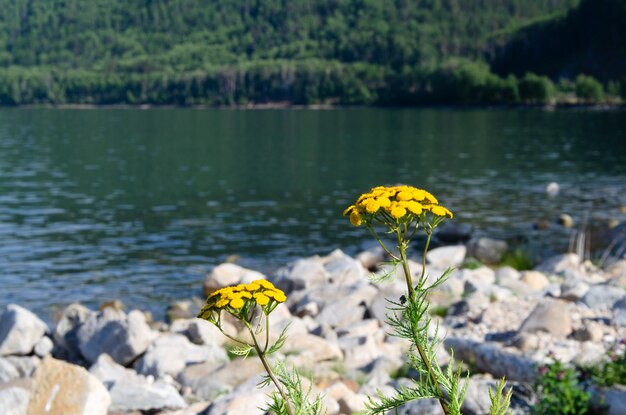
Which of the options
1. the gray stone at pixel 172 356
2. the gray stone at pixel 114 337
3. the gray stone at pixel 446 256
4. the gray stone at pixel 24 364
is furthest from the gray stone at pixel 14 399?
the gray stone at pixel 446 256

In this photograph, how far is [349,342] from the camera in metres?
13.1

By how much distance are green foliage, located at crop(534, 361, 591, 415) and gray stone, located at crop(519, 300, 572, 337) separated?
3506 millimetres

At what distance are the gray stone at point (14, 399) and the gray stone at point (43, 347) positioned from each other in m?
6.21

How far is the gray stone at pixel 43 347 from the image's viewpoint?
13934mm

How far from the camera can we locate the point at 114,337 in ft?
42.4

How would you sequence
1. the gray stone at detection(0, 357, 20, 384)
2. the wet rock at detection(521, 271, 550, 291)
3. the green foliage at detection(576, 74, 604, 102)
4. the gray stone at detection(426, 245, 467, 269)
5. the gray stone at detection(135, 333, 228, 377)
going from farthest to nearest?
the green foliage at detection(576, 74, 604, 102)
the gray stone at detection(426, 245, 467, 269)
the wet rock at detection(521, 271, 550, 291)
the gray stone at detection(0, 357, 20, 384)
the gray stone at detection(135, 333, 228, 377)

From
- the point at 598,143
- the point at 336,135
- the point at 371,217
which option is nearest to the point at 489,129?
the point at 336,135

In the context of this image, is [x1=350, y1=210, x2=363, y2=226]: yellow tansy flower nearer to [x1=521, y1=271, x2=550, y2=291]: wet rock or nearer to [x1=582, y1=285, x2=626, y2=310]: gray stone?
[x1=582, y1=285, x2=626, y2=310]: gray stone

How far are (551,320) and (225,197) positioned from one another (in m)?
30.9

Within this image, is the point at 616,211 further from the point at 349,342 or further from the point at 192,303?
the point at 349,342

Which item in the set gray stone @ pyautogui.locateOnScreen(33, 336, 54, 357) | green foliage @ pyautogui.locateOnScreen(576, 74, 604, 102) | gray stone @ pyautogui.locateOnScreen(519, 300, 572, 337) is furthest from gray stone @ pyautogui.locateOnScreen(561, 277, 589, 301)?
green foliage @ pyautogui.locateOnScreen(576, 74, 604, 102)

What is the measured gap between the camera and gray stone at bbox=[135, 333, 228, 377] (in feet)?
38.2

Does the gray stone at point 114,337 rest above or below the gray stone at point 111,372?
below

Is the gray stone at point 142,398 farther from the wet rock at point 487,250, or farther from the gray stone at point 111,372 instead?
the wet rock at point 487,250
